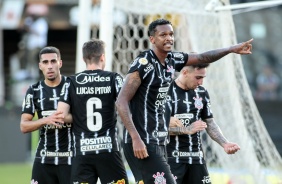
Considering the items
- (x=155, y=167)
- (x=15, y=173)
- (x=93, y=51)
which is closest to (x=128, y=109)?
(x=155, y=167)

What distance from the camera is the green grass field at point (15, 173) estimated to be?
15.6 meters

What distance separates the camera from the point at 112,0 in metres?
10.5

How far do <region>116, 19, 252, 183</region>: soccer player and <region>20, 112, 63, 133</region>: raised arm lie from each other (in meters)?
0.81

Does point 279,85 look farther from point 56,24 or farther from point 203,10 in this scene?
point 203,10

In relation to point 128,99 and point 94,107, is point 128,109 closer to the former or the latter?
point 128,99

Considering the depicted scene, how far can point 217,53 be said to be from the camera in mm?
7914

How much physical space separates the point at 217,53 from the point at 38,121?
199 cm

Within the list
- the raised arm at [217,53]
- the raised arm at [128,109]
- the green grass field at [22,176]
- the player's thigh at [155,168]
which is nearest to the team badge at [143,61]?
the raised arm at [128,109]

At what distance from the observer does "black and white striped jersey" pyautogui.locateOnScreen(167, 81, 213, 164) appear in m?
8.91

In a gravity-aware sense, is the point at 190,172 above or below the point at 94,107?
below

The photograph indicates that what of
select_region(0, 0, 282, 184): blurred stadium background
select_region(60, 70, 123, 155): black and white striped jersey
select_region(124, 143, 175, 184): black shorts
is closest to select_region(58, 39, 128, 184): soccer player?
select_region(60, 70, 123, 155): black and white striped jersey

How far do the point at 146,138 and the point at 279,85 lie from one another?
1693cm

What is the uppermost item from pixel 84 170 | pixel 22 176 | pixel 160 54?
pixel 22 176

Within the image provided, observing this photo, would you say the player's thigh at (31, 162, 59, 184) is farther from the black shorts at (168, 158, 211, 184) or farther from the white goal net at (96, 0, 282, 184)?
the white goal net at (96, 0, 282, 184)
